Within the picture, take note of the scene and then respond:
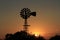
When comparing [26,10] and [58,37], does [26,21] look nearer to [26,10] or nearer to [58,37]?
[26,10]

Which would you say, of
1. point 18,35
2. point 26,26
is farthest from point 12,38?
point 26,26

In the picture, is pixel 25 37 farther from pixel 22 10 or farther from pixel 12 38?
pixel 22 10

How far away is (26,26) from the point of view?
3455 inches

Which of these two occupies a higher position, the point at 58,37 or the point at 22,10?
the point at 22,10

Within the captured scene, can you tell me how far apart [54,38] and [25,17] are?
27.9 ft

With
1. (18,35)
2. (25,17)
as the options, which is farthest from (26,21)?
(18,35)

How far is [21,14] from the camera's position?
87.6 metres

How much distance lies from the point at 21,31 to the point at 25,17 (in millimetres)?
4243

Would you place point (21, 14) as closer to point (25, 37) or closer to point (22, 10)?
point (22, 10)

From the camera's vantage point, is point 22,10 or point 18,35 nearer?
point 18,35

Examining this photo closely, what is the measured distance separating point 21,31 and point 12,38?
4504 mm

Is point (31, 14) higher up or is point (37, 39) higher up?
point (31, 14)

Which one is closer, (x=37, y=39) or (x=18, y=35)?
(x=18, y=35)

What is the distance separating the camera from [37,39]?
293 ft
